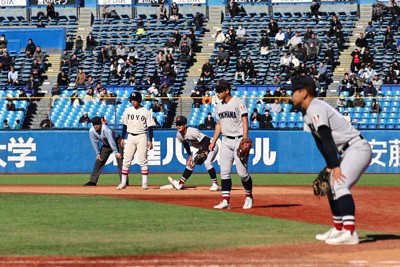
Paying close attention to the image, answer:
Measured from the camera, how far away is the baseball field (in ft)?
31.3

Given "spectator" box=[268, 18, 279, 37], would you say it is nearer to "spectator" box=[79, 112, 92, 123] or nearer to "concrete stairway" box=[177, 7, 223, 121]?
"concrete stairway" box=[177, 7, 223, 121]

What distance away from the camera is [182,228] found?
496 inches

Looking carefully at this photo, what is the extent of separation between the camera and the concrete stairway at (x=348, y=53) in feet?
118

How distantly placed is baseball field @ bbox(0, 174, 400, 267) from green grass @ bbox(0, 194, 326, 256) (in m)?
0.01

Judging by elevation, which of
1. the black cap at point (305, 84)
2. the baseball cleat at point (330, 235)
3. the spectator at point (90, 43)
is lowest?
the spectator at point (90, 43)

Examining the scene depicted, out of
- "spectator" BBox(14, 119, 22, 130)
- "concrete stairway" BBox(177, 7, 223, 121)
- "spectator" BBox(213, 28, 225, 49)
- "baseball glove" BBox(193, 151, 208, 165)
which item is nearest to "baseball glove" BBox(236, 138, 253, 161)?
"baseball glove" BBox(193, 151, 208, 165)

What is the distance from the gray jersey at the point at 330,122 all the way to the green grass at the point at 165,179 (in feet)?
46.0

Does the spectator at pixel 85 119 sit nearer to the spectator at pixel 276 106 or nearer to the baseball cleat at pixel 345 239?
the spectator at pixel 276 106

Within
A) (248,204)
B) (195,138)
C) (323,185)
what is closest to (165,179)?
(195,138)

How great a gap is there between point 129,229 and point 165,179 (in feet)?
48.7

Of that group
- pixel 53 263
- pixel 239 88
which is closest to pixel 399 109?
pixel 239 88

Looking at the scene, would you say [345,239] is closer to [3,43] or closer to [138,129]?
[138,129]

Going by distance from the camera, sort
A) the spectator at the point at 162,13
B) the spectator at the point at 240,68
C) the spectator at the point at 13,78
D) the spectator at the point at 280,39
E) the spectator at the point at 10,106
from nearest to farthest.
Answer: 1. the spectator at the point at 10,106
2. the spectator at the point at 240,68
3. the spectator at the point at 280,39
4. the spectator at the point at 13,78
5. the spectator at the point at 162,13

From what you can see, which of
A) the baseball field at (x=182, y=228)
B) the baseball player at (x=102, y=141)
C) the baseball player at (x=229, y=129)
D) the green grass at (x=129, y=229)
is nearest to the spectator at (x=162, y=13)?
the baseball player at (x=102, y=141)
